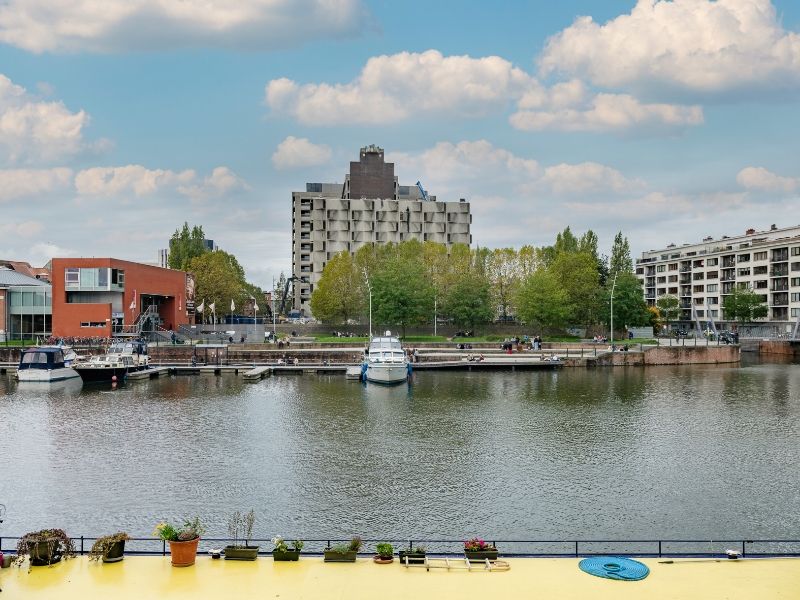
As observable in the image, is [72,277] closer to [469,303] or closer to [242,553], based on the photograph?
[469,303]

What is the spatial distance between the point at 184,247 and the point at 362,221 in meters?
49.0

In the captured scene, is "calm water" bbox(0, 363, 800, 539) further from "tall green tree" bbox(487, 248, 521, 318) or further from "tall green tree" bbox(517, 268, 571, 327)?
"tall green tree" bbox(487, 248, 521, 318)

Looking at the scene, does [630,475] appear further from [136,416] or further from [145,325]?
[145,325]

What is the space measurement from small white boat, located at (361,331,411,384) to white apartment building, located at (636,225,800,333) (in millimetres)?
74475

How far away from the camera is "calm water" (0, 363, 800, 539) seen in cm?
2716

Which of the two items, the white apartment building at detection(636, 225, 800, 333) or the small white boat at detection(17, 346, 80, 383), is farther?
the white apartment building at detection(636, 225, 800, 333)

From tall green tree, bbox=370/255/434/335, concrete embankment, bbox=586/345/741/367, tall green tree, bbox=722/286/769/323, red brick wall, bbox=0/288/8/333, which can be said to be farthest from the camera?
tall green tree, bbox=722/286/769/323

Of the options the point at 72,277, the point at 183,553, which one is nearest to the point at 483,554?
the point at 183,553

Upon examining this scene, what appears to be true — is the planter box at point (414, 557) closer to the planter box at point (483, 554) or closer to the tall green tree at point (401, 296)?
the planter box at point (483, 554)

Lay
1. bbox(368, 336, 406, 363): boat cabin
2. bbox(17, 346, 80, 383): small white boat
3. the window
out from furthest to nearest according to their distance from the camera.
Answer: the window < bbox(368, 336, 406, 363): boat cabin < bbox(17, 346, 80, 383): small white boat

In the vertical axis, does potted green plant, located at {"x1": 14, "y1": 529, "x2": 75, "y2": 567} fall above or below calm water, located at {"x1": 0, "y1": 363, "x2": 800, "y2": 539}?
above

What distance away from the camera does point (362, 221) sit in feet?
586

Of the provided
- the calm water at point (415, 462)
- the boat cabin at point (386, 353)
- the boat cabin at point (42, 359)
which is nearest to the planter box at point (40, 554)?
the calm water at point (415, 462)

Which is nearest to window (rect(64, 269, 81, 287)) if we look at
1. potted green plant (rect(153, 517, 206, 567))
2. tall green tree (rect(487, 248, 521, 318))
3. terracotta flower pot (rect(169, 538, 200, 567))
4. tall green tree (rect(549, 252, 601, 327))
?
tall green tree (rect(487, 248, 521, 318))
